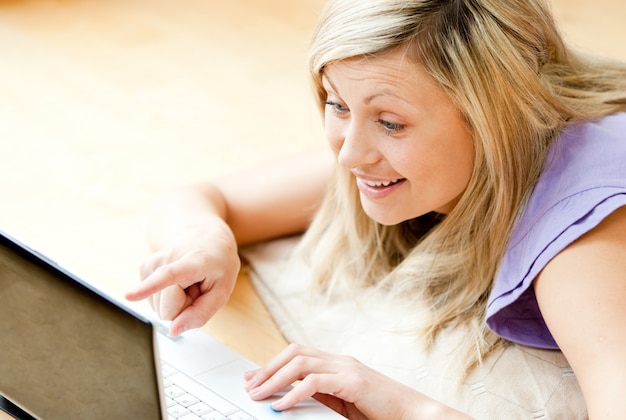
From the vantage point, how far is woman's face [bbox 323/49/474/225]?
1.05 m

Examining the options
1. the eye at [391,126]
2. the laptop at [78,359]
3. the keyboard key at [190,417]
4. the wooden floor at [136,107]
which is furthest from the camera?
the wooden floor at [136,107]

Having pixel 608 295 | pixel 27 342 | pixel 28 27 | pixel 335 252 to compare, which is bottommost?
pixel 28 27

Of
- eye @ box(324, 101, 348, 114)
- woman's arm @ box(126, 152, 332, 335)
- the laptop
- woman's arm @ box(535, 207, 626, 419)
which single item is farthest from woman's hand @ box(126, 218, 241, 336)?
woman's arm @ box(535, 207, 626, 419)

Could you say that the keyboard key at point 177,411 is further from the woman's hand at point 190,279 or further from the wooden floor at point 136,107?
the wooden floor at point 136,107

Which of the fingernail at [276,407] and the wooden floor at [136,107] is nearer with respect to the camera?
the fingernail at [276,407]

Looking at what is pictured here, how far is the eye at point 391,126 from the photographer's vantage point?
1.07 m

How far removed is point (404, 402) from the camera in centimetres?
103

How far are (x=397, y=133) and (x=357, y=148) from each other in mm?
49

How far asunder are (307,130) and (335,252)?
0.45 m

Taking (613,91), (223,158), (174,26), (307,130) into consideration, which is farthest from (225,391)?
(174,26)

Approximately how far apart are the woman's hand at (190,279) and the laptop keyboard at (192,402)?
0.07 m

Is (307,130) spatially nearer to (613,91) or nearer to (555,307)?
(613,91)

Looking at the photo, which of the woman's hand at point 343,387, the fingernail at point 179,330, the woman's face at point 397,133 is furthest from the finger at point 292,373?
the woman's face at point 397,133

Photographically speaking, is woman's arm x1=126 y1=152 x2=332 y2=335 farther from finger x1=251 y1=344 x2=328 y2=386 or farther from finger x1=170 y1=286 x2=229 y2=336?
finger x1=251 y1=344 x2=328 y2=386
